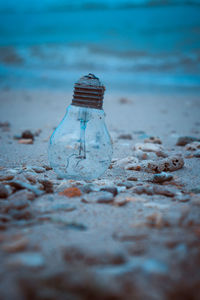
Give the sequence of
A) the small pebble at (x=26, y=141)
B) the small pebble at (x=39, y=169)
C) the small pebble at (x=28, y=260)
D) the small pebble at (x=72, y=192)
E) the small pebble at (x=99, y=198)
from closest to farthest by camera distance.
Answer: the small pebble at (x=28, y=260) → the small pebble at (x=99, y=198) → the small pebble at (x=72, y=192) → the small pebble at (x=39, y=169) → the small pebble at (x=26, y=141)

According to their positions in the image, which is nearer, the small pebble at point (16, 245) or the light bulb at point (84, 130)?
the small pebble at point (16, 245)

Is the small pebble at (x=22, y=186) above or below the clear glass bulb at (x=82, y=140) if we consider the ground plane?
below

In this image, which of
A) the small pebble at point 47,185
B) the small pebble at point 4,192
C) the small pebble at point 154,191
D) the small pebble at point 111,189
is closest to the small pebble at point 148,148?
the small pebble at point 154,191

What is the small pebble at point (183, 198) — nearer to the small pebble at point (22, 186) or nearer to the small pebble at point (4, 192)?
the small pebble at point (22, 186)

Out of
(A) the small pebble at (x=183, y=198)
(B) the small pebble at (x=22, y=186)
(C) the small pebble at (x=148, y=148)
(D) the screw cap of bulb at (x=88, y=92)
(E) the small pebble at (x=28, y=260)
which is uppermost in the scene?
(D) the screw cap of bulb at (x=88, y=92)

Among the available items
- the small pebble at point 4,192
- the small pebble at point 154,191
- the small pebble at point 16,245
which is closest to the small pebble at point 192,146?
the small pebble at point 154,191

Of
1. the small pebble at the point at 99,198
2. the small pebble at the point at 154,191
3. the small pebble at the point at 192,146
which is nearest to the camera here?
the small pebble at the point at 99,198

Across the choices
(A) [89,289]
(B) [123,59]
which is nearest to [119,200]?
(A) [89,289]

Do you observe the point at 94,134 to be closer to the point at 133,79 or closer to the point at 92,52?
the point at 133,79

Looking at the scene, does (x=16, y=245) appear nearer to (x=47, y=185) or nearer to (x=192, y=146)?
(x=47, y=185)
